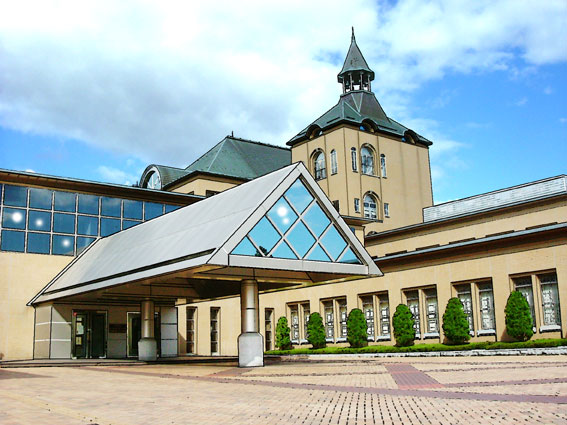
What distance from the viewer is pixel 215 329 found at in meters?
44.7

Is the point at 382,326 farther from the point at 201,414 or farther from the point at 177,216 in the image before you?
the point at 201,414

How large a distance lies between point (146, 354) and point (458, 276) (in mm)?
15984

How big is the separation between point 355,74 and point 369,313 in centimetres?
3661

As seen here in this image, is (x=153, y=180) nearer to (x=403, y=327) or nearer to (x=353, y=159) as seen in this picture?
(x=353, y=159)

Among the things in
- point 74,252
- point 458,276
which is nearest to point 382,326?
point 458,276

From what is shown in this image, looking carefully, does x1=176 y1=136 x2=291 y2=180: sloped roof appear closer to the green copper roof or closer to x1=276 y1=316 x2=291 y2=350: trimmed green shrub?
the green copper roof

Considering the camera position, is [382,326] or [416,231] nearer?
[382,326]

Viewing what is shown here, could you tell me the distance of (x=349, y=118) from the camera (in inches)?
2323

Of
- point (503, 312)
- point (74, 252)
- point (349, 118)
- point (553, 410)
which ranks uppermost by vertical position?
point (349, 118)

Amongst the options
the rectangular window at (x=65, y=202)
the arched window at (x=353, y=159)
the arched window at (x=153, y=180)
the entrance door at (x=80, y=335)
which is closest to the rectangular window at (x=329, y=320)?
the entrance door at (x=80, y=335)

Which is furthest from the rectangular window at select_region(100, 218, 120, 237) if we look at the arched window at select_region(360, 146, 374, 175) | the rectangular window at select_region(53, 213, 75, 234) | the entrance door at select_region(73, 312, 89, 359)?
the arched window at select_region(360, 146, 374, 175)

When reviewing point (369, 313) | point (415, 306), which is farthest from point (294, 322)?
point (415, 306)

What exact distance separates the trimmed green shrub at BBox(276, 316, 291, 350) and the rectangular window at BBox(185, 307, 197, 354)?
5651mm

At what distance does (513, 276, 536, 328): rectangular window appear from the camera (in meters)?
30.6
